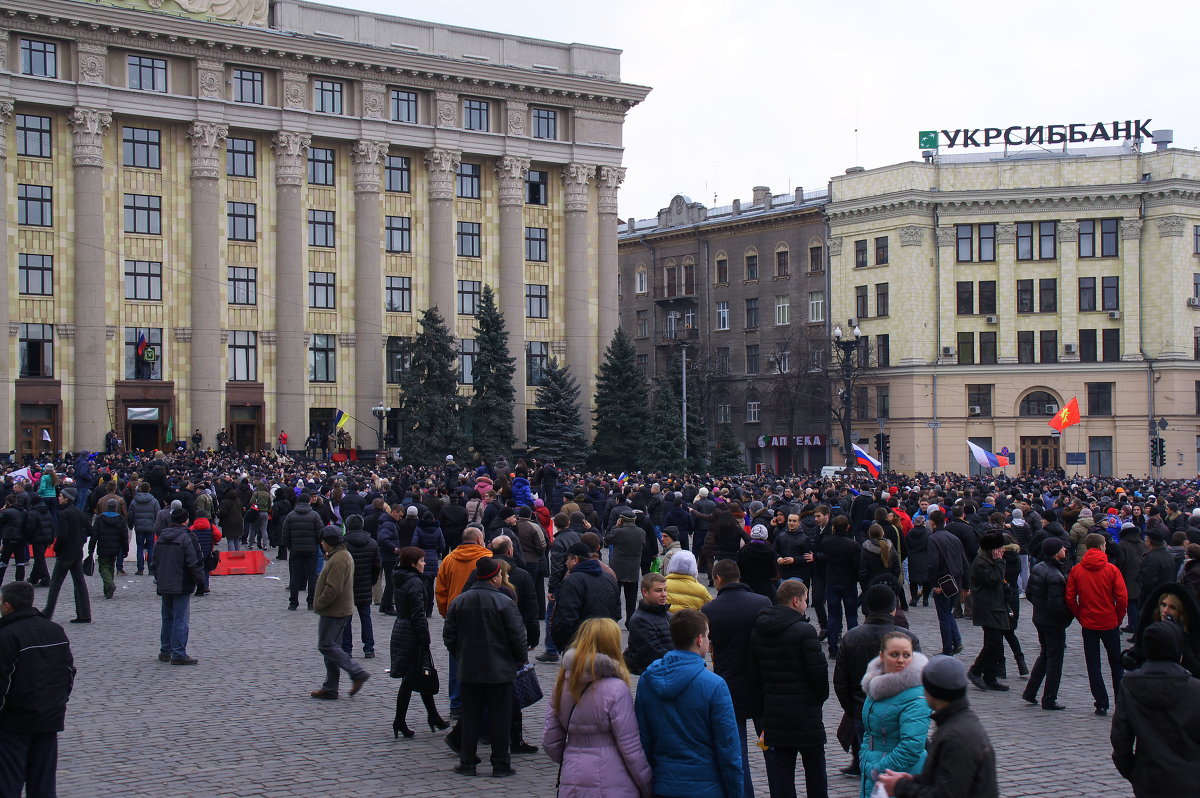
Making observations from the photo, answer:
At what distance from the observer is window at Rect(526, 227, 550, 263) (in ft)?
207

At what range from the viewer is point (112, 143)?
53281 millimetres

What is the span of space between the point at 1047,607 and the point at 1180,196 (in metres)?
59.9

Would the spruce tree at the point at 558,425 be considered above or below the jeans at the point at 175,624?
above

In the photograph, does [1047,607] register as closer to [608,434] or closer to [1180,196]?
[608,434]

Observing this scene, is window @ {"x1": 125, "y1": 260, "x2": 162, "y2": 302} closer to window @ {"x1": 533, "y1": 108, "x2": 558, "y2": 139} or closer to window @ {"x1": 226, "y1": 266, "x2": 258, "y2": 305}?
window @ {"x1": 226, "y1": 266, "x2": 258, "y2": 305}

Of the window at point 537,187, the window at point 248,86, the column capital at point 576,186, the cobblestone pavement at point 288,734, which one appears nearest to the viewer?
the cobblestone pavement at point 288,734

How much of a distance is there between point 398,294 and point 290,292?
5244mm

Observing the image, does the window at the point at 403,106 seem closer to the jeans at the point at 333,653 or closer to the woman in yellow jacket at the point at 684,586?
the jeans at the point at 333,653

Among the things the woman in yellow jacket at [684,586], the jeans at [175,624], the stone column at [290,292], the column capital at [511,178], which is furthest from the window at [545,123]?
the woman in yellow jacket at [684,586]

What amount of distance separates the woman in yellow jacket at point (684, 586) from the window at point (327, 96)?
50.1 m

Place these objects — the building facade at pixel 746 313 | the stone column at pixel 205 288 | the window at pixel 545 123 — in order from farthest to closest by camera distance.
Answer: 1. the building facade at pixel 746 313
2. the window at pixel 545 123
3. the stone column at pixel 205 288

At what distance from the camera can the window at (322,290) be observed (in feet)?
191

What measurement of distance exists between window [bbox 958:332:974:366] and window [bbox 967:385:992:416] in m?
1.48

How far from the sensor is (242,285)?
56688mm
